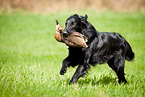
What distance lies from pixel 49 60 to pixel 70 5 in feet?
36.5

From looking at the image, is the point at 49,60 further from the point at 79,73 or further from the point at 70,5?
the point at 70,5

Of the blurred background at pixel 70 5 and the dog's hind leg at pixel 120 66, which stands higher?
the blurred background at pixel 70 5

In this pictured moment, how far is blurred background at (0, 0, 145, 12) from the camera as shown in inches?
655

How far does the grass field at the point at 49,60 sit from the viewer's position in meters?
3.53

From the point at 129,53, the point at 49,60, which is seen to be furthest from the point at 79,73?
the point at 49,60

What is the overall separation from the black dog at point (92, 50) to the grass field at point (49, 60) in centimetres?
32

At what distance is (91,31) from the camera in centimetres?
397

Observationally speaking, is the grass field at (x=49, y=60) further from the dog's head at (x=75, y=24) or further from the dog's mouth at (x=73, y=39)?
the dog's head at (x=75, y=24)

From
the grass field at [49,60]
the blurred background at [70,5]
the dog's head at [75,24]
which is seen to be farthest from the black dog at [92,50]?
the blurred background at [70,5]

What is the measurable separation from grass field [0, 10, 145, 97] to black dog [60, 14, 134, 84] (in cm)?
32

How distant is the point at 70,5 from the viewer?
672 inches

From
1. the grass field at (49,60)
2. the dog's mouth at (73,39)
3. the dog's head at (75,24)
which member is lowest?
the grass field at (49,60)

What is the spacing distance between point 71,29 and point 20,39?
7098 millimetres

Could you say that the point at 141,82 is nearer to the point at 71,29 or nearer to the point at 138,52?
the point at 71,29
